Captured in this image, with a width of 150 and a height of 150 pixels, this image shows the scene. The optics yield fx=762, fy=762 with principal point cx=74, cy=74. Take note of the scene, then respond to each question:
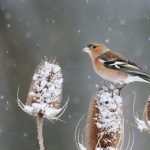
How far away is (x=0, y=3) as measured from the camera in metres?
18.5

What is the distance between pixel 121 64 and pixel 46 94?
1917mm

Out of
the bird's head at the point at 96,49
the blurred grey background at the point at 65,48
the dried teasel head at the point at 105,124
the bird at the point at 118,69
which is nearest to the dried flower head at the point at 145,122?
the dried teasel head at the point at 105,124

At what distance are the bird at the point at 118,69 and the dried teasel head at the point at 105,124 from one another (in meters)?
1.47

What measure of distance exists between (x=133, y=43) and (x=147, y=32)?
2.03 ft

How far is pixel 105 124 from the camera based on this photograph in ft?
12.4

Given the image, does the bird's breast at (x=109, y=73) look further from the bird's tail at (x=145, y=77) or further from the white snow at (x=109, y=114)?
the white snow at (x=109, y=114)

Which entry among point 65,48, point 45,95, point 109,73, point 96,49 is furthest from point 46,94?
point 65,48

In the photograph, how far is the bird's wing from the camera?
5.57 m

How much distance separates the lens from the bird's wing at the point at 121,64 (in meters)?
5.57

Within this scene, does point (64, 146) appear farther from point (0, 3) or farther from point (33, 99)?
point (33, 99)

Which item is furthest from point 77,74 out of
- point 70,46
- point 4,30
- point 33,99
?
point 33,99

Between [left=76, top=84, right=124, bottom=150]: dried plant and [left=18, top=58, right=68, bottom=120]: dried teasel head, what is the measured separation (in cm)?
17

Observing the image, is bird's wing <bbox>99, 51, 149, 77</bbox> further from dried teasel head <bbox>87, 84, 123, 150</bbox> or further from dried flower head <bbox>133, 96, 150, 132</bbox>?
dried teasel head <bbox>87, 84, 123, 150</bbox>

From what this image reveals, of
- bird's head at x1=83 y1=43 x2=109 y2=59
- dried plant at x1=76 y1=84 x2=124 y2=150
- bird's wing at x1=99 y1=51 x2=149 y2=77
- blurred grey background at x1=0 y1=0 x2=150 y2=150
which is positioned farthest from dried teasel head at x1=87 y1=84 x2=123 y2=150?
blurred grey background at x1=0 y1=0 x2=150 y2=150
